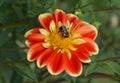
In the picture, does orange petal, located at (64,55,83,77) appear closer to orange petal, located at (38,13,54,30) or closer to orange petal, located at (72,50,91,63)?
orange petal, located at (72,50,91,63)

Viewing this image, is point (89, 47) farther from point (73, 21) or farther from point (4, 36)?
point (4, 36)

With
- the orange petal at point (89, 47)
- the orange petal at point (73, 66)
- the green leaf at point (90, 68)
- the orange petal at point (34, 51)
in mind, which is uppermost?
the orange petal at point (34, 51)

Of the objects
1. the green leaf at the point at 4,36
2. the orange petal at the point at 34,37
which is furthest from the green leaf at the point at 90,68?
the green leaf at the point at 4,36

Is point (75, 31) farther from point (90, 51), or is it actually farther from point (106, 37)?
point (106, 37)

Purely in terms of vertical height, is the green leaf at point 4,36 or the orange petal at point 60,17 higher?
the orange petal at point 60,17

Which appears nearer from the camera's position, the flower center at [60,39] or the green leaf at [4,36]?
the flower center at [60,39]

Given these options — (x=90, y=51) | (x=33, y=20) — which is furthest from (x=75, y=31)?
(x=33, y=20)

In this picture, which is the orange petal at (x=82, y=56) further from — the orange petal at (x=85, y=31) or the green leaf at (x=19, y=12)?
the green leaf at (x=19, y=12)
